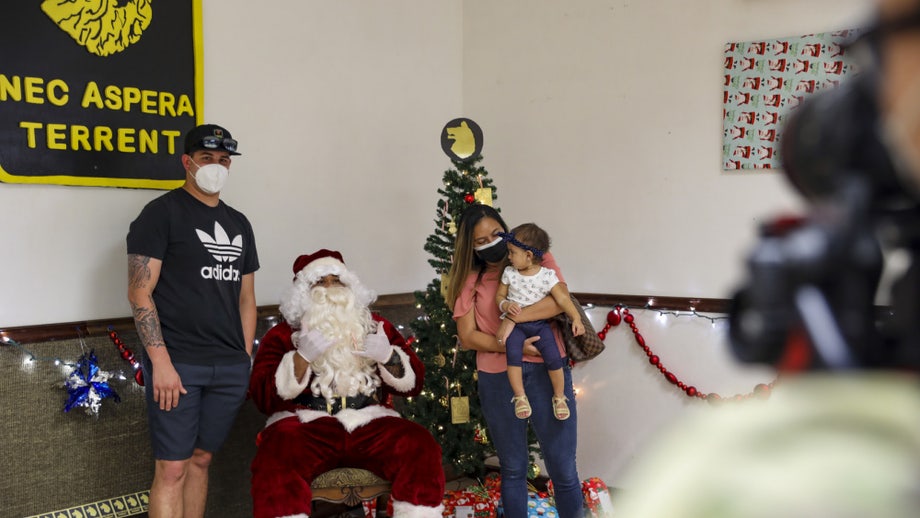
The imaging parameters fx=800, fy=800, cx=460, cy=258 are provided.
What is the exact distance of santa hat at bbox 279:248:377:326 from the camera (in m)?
3.72

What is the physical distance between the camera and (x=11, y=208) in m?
3.36

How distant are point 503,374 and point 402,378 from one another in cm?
61

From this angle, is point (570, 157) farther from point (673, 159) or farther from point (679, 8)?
point (679, 8)

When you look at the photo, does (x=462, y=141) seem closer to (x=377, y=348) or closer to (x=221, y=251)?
(x=377, y=348)

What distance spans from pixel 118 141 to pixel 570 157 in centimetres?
262

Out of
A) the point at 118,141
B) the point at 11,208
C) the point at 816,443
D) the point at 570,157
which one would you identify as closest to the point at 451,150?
the point at 570,157

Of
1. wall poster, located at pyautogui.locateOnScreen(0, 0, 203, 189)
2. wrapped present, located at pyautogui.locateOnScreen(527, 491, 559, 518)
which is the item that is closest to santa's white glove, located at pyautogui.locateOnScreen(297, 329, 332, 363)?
wall poster, located at pyautogui.locateOnScreen(0, 0, 203, 189)

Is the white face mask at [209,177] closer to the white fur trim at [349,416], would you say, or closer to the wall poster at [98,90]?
the wall poster at [98,90]

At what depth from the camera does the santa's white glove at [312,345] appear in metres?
3.51

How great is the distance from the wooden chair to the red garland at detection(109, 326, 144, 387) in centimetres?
92

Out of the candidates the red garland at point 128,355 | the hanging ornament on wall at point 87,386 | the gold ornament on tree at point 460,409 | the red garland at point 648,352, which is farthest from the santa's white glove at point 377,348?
the red garland at point 648,352

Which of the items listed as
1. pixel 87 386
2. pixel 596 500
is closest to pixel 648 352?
pixel 596 500

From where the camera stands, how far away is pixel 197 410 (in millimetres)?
3334

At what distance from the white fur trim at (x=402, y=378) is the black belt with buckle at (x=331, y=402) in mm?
135
